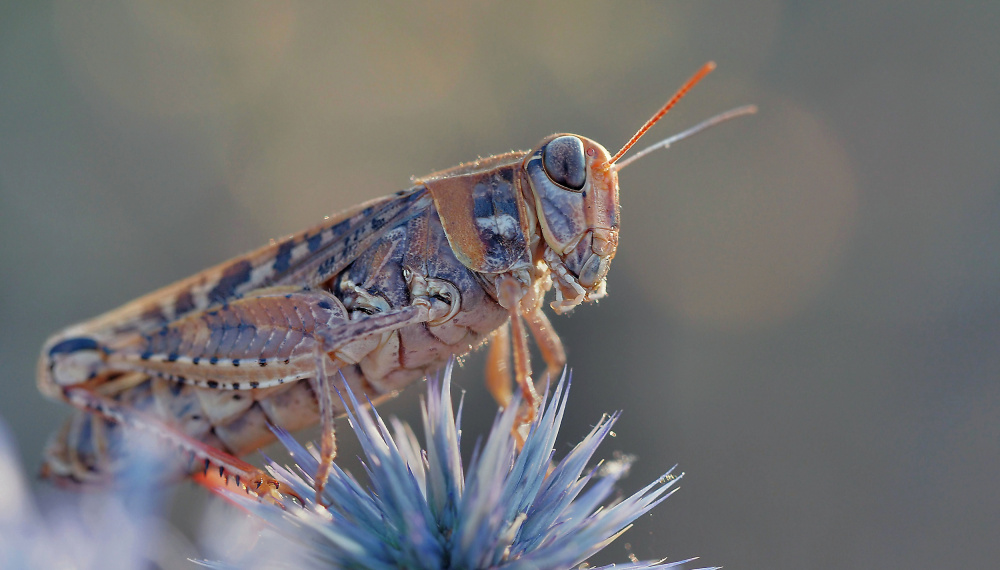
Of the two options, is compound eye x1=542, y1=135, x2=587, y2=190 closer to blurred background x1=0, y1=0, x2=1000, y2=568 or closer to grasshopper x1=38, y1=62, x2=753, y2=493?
grasshopper x1=38, y1=62, x2=753, y2=493

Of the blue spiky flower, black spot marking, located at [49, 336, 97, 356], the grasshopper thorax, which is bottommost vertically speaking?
the blue spiky flower

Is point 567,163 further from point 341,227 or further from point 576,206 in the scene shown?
point 341,227

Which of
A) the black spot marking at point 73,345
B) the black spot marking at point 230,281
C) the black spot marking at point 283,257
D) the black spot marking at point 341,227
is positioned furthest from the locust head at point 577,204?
the black spot marking at point 73,345

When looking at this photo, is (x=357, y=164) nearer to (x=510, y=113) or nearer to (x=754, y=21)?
(x=510, y=113)

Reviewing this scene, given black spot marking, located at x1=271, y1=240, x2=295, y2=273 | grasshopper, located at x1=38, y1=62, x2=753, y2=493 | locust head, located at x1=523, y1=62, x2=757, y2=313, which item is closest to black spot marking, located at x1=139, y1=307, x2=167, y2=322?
grasshopper, located at x1=38, y1=62, x2=753, y2=493

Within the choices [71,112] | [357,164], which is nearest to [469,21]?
[357,164]
